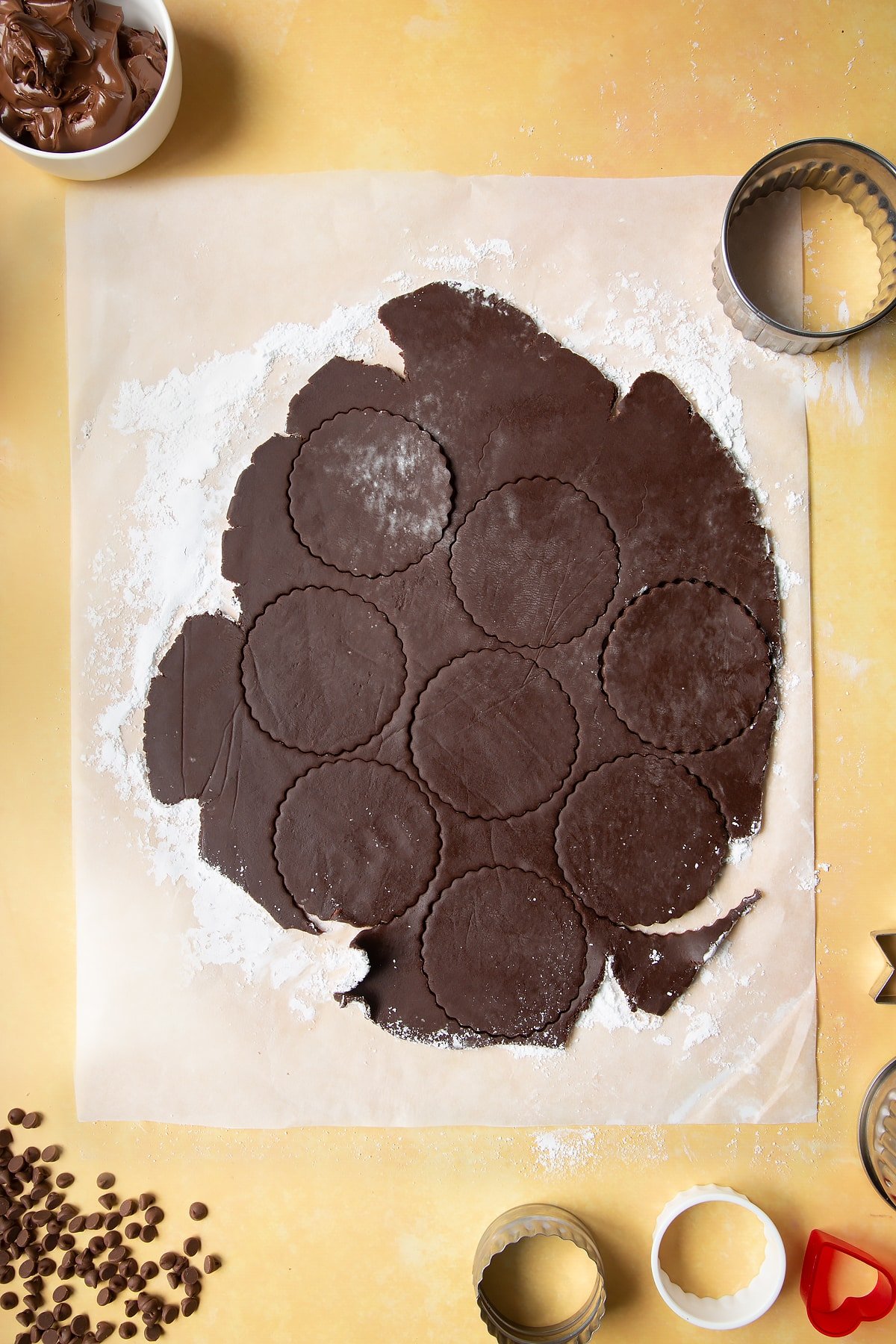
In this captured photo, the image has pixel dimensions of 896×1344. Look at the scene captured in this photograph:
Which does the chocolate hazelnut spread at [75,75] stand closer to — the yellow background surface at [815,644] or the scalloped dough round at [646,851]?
the yellow background surface at [815,644]

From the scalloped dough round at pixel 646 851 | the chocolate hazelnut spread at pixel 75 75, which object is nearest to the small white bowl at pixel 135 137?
the chocolate hazelnut spread at pixel 75 75

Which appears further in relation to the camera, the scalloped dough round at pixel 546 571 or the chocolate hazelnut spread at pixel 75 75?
the scalloped dough round at pixel 546 571

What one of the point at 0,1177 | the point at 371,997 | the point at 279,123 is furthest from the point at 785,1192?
the point at 279,123

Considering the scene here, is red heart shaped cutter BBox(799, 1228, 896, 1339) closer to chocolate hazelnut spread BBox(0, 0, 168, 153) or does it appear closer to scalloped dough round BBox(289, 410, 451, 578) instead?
scalloped dough round BBox(289, 410, 451, 578)

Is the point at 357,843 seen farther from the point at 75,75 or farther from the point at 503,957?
the point at 75,75

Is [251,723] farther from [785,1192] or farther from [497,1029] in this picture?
[785,1192]
